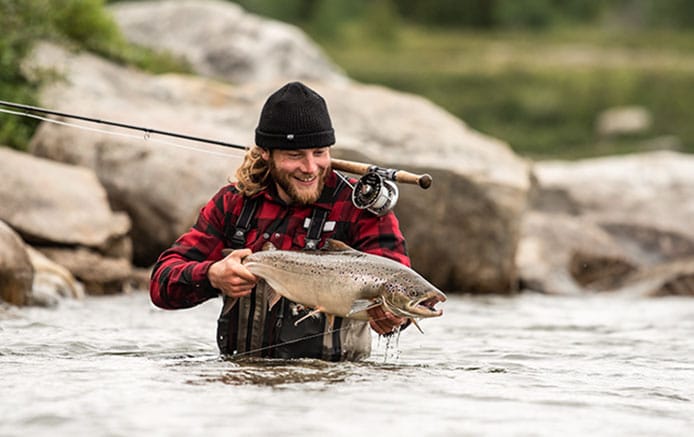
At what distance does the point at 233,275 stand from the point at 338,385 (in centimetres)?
74

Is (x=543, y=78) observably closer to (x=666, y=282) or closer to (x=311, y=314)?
(x=666, y=282)

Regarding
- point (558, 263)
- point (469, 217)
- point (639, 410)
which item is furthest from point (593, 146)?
point (639, 410)

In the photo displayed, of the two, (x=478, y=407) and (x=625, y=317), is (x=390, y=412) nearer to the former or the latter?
(x=478, y=407)

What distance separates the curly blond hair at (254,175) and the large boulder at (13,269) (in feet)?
12.1

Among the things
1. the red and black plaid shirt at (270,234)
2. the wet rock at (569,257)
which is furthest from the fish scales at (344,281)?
the wet rock at (569,257)

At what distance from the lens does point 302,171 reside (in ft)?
21.4

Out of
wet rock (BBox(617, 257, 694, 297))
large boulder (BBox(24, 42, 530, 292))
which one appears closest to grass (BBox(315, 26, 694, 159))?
wet rock (BBox(617, 257, 694, 297))

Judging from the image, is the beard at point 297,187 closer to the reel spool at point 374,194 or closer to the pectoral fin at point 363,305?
the reel spool at point 374,194

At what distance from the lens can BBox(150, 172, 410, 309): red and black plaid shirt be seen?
21.6 ft

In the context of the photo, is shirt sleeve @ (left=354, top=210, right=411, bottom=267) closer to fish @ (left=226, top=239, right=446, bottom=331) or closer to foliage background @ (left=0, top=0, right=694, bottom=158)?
fish @ (left=226, top=239, right=446, bottom=331)

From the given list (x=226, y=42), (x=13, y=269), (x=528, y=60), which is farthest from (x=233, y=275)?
(x=528, y=60)

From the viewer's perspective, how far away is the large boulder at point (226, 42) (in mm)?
22969

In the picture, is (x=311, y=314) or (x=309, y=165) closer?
(x=311, y=314)

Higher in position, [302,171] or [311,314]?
[302,171]
